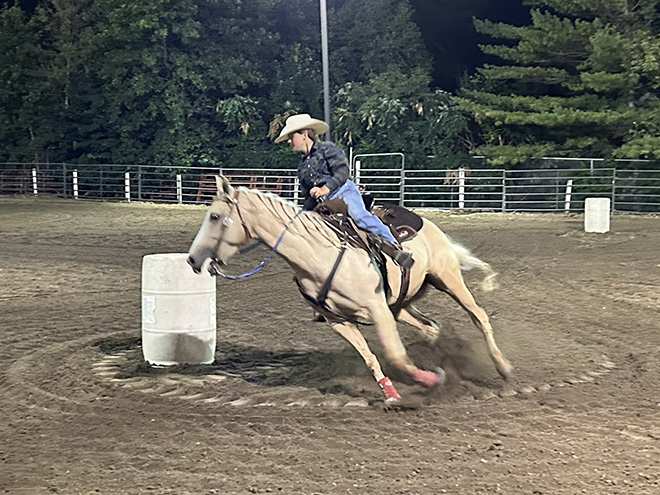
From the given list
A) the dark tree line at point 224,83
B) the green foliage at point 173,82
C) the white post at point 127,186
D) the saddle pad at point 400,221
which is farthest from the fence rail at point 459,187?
the saddle pad at point 400,221

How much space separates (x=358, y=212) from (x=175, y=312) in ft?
7.25

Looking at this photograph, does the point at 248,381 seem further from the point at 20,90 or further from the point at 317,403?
the point at 20,90

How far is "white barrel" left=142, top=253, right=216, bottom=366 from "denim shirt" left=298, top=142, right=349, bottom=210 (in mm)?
1836

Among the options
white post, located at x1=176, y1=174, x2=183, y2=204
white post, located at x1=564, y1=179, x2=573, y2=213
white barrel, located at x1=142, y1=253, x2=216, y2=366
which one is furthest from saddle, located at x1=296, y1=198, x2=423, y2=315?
white post, located at x1=176, y1=174, x2=183, y2=204

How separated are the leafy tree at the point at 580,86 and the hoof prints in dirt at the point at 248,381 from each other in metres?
22.1

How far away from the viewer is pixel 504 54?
3103cm

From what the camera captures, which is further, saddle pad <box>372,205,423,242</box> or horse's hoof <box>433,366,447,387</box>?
saddle pad <box>372,205,423,242</box>

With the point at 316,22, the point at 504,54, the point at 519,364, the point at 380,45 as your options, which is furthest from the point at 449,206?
the point at 519,364

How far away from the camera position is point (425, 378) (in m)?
6.23

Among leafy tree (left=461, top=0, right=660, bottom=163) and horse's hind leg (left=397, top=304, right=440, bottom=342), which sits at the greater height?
leafy tree (left=461, top=0, right=660, bottom=163)

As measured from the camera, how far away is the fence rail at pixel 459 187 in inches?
1060

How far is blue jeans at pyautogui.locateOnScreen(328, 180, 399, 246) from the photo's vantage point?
632 cm

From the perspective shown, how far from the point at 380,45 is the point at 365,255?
35143 mm

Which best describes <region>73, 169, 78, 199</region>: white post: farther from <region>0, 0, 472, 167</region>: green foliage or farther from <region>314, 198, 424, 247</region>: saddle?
<region>314, 198, 424, 247</region>: saddle
